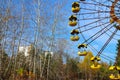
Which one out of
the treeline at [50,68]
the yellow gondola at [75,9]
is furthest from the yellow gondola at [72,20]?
the treeline at [50,68]

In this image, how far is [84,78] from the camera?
4466cm

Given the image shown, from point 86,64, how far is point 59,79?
1759cm

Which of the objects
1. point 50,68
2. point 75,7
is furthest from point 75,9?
point 50,68

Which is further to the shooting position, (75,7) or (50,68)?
(50,68)

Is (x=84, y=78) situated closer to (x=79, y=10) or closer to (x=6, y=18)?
(x=6, y=18)

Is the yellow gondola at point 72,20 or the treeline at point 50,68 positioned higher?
the yellow gondola at point 72,20

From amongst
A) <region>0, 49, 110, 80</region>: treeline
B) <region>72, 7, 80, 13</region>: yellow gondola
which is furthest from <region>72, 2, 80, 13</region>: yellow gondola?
<region>0, 49, 110, 80</region>: treeline

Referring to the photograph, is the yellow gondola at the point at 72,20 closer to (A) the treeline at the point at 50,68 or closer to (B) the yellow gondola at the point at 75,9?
(B) the yellow gondola at the point at 75,9

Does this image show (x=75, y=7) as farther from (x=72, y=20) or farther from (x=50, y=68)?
(x=50, y=68)

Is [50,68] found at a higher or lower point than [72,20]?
lower

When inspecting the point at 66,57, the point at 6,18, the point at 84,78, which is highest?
the point at 6,18

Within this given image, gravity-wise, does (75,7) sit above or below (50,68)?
above

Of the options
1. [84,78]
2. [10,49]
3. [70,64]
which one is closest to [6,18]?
[10,49]

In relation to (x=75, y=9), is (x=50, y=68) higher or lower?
lower
